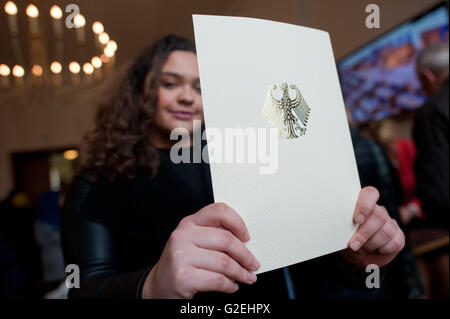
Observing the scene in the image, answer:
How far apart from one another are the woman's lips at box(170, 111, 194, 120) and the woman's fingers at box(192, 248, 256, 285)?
0.61ft

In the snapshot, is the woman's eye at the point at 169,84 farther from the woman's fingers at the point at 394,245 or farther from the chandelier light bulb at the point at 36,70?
the woman's fingers at the point at 394,245

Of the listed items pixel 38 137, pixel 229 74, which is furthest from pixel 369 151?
pixel 38 137

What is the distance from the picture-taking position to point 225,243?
0.88 ft

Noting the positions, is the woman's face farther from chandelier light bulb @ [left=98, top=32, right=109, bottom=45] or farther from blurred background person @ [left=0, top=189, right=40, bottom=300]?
blurred background person @ [left=0, top=189, right=40, bottom=300]

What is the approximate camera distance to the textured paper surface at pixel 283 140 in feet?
0.85

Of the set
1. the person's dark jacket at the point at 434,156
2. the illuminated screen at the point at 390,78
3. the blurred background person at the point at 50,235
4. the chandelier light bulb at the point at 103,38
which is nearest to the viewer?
the chandelier light bulb at the point at 103,38

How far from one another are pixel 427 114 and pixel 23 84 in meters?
0.90

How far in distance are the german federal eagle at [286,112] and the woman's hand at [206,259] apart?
0.31ft

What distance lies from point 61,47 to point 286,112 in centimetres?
31

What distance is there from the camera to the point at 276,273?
428 mm

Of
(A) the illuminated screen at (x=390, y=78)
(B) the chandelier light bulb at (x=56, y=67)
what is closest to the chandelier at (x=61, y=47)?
(B) the chandelier light bulb at (x=56, y=67)

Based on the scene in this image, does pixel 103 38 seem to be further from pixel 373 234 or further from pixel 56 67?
pixel 373 234
